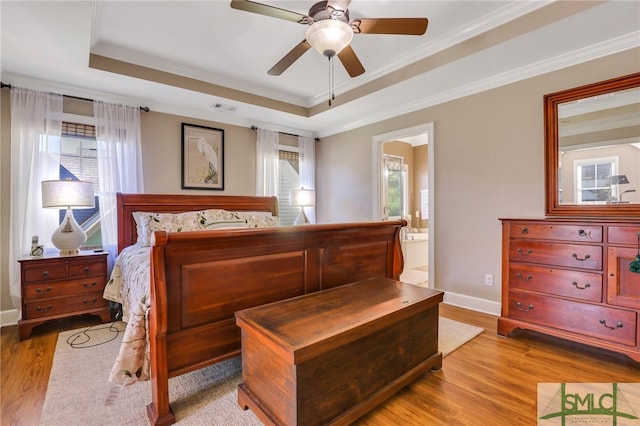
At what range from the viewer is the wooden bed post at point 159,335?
145 centimetres

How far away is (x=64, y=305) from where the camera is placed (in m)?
2.71

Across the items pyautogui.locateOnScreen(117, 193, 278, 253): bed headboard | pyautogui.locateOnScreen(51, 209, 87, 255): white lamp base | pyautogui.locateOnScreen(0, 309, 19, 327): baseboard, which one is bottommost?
pyautogui.locateOnScreen(0, 309, 19, 327): baseboard

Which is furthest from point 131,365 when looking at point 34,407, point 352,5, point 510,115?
point 510,115

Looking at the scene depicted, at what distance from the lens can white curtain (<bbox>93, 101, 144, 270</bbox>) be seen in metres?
3.22

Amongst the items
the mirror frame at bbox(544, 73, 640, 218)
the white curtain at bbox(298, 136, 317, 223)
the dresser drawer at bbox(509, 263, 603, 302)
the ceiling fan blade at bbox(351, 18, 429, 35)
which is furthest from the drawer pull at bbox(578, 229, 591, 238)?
the white curtain at bbox(298, 136, 317, 223)

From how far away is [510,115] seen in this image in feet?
9.66

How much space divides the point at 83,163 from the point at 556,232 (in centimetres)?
456

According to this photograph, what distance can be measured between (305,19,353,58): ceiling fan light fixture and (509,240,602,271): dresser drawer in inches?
83.1

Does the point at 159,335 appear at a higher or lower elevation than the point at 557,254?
lower

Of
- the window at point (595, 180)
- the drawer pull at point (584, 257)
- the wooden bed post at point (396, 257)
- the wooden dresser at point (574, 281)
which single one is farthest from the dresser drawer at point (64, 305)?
the window at point (595, 180)

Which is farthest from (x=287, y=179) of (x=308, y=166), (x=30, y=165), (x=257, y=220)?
(x=30, y=165)

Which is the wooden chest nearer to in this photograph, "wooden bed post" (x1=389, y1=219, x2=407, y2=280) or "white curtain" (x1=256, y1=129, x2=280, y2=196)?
"wooden bed post" (x1=389, y1=219, x2=407, y2=280)

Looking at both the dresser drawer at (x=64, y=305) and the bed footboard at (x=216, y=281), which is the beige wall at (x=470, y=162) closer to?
the dresser drawer at (x=64, y=305)

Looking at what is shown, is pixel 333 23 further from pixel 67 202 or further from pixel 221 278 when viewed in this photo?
pixel 67 202
